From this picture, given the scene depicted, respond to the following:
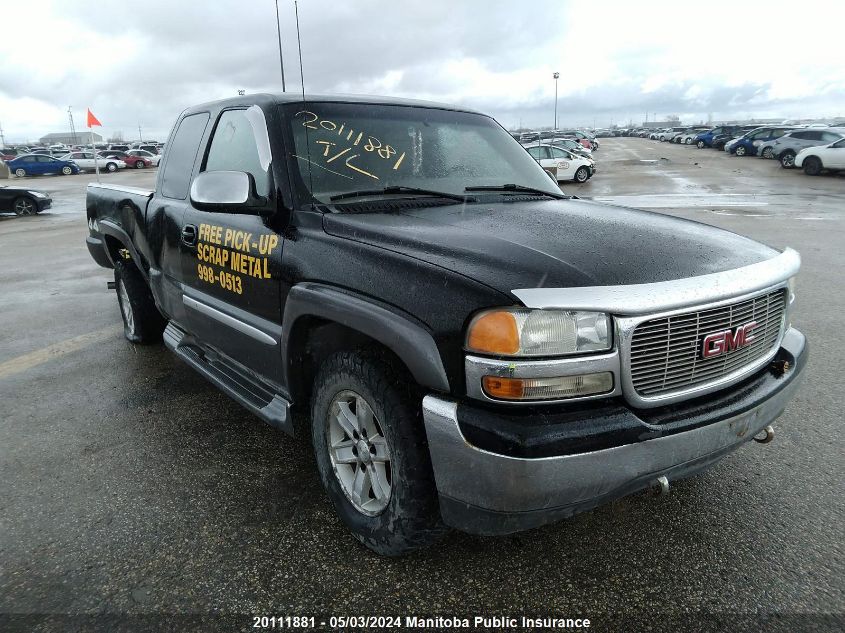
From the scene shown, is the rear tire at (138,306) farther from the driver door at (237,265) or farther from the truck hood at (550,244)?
the truck hood at (550,244)

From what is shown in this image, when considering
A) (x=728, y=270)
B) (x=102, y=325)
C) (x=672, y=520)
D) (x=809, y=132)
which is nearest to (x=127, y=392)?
(x=102, y=325)

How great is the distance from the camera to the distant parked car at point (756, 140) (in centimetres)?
3419

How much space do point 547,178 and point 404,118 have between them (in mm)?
989

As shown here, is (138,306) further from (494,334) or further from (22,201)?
(22,201)

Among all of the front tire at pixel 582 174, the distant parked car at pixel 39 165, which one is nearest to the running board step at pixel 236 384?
the front tire at pixel 582 174

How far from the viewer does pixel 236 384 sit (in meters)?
3.25

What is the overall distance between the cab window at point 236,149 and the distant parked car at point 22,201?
57.2ft

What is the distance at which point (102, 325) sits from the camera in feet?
19.3

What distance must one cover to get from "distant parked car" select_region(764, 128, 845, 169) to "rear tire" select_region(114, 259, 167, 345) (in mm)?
28075

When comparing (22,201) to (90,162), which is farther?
(90,162)

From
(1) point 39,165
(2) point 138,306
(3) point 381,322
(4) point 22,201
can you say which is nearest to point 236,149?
(3) point 381,322

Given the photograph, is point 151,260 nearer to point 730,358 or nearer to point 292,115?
point 292,115

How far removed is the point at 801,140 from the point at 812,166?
4449mm

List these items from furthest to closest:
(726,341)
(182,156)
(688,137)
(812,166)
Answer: (688,137), (812,166), (182,156), (726,341)
